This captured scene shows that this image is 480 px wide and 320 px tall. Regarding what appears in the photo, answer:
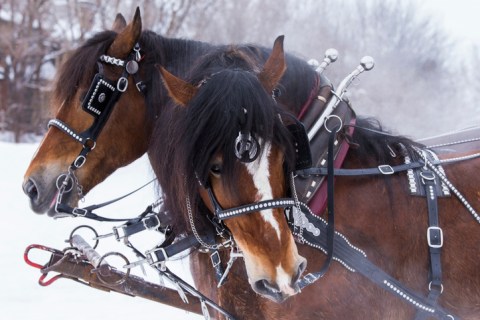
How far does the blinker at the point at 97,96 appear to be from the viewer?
240 cm

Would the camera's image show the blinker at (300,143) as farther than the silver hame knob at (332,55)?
No

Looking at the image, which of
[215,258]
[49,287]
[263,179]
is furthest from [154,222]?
[49,287]

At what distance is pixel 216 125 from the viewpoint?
1771 mm

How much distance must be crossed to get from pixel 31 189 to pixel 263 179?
1175mm

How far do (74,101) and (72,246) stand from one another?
0.80 meters

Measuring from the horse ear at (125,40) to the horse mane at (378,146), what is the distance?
3.48 feet

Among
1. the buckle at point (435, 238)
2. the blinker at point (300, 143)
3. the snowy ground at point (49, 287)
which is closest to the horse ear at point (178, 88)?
the blinker at point (300, 143)

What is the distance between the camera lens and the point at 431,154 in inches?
95.2

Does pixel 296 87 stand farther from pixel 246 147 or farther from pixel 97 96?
pixel 97 96

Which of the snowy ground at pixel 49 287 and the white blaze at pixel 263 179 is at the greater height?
the white blaze at pixel 263 179

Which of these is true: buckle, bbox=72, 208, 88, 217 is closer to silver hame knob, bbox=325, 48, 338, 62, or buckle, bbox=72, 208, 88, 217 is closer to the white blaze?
the white blaze

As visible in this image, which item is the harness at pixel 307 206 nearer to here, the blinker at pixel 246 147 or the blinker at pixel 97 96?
the blinker at pixel 97 96

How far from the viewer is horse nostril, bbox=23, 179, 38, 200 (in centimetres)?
243

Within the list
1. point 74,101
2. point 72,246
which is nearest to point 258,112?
point 74,101
